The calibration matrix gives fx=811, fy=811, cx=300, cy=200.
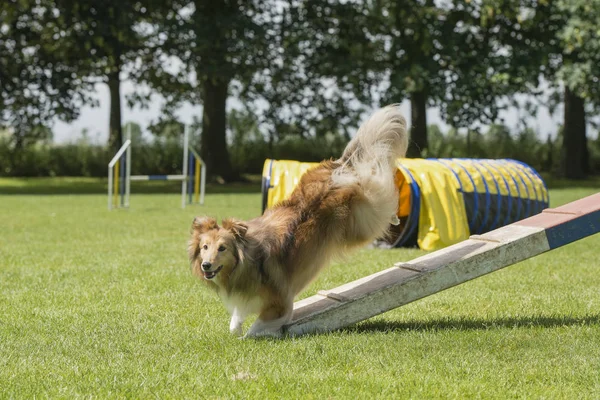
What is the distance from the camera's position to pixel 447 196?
9.14 m

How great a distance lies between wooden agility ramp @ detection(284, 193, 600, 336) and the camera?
481cm

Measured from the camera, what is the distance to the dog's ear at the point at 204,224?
4.70 m

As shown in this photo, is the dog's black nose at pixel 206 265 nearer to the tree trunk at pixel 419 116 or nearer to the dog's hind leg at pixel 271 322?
the dog's hind leg at pixel 271 322

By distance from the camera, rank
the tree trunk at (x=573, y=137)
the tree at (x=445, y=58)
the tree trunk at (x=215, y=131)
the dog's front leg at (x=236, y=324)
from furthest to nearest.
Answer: the tree trunk at (x=573, y=137)
the tree trunk at (x=215, y=131)
the tree at (x=445, y=58)
the dog's front leg at (x=236, y=324)

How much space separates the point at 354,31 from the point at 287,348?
61.7 ft

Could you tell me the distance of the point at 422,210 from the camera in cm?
921

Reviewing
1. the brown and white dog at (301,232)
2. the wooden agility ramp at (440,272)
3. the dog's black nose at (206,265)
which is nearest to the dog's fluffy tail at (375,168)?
the brown and white dog at (301,232)

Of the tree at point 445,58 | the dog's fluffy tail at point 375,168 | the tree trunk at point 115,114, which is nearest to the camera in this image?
the dog's fluffy tail at point 375,168

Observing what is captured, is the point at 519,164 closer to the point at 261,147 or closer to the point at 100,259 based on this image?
the point at 100,259

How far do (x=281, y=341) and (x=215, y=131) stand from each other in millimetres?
19129

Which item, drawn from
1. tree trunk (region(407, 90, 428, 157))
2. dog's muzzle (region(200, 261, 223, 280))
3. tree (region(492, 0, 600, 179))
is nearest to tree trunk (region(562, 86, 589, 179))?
tree (region(492, 0, 600, 179))

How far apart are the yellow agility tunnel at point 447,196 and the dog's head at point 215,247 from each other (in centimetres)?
426

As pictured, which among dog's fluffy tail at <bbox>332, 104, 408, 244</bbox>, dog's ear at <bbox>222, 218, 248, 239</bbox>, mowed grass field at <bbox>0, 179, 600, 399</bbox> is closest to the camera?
mowed grass field at <bbox>0, 179, 600, 399</bbox>

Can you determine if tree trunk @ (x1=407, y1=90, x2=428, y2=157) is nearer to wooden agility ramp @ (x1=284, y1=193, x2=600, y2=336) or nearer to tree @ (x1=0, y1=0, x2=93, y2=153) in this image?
tree @ (x1=0, y1=0, x2=93, y2=153)
